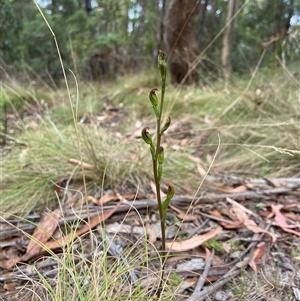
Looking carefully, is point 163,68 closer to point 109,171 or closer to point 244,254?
point 244,254

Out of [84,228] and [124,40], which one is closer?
[84,228]

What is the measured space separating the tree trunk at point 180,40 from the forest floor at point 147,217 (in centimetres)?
178

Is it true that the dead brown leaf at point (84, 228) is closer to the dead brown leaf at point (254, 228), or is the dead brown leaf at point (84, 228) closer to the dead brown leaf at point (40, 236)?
the dead brown leaf at point (40, 236)

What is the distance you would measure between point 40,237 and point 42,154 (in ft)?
1.93

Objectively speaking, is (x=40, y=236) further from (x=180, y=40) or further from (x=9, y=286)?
(x=180, y=40)

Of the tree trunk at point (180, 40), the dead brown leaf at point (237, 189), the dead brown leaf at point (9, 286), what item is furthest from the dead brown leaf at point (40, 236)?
the tree trunk at point (180, 40)

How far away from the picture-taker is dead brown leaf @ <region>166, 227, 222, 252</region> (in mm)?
1127

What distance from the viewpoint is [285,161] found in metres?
1.82

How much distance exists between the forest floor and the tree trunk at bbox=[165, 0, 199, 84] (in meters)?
1.78

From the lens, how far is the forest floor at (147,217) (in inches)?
34.3

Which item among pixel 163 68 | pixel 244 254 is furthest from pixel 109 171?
pixel 163 68

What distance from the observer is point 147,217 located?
1.17m

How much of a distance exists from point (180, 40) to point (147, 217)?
10.7ft

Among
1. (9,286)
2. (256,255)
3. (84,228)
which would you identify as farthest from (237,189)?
(9,286)
